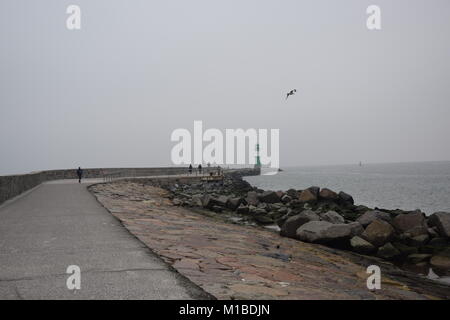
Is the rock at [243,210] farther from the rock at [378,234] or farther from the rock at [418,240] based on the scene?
the rock at [418,240]

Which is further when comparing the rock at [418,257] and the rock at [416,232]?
the rock at [416,232]

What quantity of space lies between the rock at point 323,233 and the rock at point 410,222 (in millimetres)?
3220

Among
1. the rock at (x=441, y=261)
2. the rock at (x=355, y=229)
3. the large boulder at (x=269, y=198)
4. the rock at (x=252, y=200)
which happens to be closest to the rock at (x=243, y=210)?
the rock at (x=252, y=200)

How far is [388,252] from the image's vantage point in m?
9.97

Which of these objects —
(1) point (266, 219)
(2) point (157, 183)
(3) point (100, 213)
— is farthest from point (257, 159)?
(3) point (100, 213)

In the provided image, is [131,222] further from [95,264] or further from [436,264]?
[436,264]

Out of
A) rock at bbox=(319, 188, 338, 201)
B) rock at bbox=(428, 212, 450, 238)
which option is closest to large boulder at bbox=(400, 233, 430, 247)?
rock at bbox=(428, 212, 450, 238)

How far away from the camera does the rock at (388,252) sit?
32.5ft

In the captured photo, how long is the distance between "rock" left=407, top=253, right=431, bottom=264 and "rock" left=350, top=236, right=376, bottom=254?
103 centimetres

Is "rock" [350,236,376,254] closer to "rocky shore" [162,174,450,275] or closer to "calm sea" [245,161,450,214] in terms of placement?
"rocky shore" [162,174,450,275]

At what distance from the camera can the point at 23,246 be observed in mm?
5402

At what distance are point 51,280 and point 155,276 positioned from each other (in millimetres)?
1045

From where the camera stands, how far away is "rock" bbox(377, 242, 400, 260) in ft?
32.5
